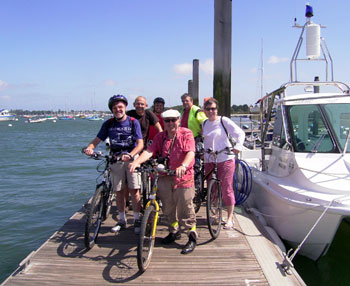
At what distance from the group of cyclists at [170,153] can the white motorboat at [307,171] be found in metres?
0.88

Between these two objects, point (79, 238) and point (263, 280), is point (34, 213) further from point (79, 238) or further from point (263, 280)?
point (263, 280)

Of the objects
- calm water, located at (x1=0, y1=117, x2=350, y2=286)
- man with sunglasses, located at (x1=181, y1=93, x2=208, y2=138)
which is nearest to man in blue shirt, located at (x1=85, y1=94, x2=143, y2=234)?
man with sunglasses, located at (x1=181, y1=93, x2=208, y2=138)

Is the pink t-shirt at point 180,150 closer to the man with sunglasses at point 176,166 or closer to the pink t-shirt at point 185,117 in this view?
the man with sunglasses at point 176,166

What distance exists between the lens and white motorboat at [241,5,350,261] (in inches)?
167

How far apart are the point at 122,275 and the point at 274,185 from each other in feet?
9.07

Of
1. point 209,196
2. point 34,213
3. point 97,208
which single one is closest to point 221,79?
point 209,196

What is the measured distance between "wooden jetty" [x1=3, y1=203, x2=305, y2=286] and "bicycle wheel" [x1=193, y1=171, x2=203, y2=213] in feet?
2.65

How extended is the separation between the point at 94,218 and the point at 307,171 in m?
3.05

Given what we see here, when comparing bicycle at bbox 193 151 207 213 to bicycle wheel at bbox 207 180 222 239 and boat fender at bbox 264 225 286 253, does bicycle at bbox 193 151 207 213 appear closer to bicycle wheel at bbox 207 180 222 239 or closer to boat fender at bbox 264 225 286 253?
bicycle wheel at bbox 207 180 222 239

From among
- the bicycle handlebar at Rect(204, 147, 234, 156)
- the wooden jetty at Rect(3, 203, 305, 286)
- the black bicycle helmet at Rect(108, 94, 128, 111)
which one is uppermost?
the black bicycle helmet at Rect(108, 94, 128, 111)

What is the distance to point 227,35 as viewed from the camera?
6.54 m

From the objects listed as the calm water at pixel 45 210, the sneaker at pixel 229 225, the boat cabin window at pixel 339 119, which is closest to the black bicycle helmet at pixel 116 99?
the sneaker at pixel 229 225

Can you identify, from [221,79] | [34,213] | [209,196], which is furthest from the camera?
[34,213]

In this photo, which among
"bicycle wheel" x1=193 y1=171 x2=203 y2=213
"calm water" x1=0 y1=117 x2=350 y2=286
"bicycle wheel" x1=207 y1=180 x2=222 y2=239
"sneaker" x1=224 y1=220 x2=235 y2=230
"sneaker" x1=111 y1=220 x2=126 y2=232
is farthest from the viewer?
"bicycle wheel" x1=193 y1=171 x2=203 y2=213
